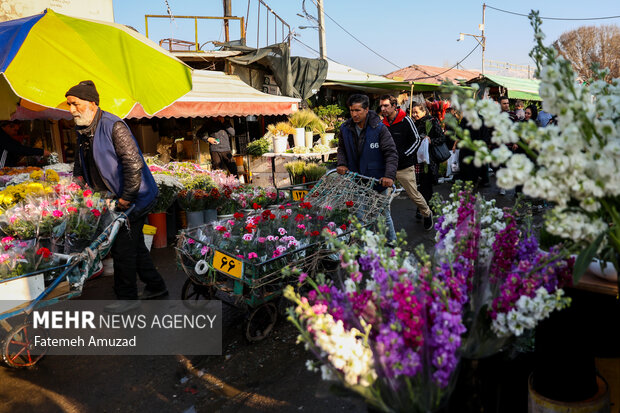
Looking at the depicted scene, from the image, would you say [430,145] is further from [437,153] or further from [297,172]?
[297,172]

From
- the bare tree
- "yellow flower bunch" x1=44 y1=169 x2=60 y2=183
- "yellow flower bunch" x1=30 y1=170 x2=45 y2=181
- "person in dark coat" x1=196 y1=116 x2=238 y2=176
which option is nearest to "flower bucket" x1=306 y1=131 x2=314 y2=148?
"person in dark coat" x1=196 y1=116 x2=238 y2=176

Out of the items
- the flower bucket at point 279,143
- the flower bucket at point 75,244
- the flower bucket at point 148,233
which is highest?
the flower bucket at point 279,143

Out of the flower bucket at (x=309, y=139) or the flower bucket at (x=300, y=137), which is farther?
the flower bucket at (x=309, y=139)

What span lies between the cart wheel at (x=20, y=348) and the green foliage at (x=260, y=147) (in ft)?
24.9

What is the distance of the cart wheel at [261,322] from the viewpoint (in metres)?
4.14

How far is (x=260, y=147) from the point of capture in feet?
37.4

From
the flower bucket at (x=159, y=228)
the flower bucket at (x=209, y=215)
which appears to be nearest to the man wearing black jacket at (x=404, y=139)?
the flower bucket at (x=209, y=215)

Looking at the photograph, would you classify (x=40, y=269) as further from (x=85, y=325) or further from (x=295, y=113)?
(x=295, y=113)

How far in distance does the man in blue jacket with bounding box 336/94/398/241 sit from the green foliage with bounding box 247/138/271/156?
5432 millimetres

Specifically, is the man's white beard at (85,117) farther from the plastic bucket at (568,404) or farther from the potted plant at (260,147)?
the potted plant at (260,147)

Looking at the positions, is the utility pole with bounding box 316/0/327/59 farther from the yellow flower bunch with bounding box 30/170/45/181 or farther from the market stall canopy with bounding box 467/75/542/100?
the yellow flower bunch with bounding box 30/170/45/181

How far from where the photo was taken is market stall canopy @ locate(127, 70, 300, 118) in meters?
9.53

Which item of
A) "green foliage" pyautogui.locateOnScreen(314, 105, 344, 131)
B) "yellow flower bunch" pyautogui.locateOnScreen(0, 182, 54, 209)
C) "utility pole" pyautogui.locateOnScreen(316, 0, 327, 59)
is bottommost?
"yellow flower bunch" pyautogui.locateOnScreen(0, 182, 54, 209)

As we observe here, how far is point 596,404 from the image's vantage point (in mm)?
2146
